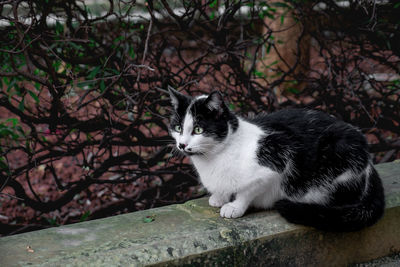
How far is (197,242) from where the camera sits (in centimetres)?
180

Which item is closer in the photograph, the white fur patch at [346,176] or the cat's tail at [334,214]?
the cat's tail at [334,214]

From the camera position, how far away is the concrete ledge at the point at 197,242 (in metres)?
1.67

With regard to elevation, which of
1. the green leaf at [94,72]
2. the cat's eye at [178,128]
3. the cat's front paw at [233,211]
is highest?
the green leaf at [94,72]

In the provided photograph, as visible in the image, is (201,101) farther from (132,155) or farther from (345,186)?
(132,155)

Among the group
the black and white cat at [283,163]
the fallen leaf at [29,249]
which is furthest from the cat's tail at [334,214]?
the fallen leaf at [29,249]

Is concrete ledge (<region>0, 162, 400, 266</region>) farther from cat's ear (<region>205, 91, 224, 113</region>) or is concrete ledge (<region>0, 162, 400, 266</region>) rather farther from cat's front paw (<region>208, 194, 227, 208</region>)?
cat's ear (<region>205, 91, 224, 113</region>)

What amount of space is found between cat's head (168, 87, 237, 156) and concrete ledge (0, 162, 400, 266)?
357mm

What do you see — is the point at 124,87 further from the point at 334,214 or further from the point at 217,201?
the point at 334,214

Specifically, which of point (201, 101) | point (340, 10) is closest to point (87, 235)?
point (201, 101)

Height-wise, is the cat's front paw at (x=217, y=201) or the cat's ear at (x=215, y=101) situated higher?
the cat's ear at (x=215, y=101)

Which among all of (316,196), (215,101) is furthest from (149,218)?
(316,196)

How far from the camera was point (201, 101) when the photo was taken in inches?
78.5

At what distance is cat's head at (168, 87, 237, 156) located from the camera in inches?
77.4

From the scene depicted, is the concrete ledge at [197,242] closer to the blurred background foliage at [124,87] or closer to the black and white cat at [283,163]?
the black and white cat at [283,163]
